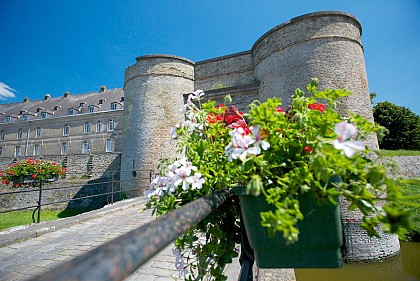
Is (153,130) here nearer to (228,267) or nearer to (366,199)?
(228,267)

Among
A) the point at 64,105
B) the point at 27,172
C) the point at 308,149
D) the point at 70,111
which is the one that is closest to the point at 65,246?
the point at 308,149

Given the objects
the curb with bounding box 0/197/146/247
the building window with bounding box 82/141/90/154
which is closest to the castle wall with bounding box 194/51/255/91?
the curb with bounding box 0/197/146/247

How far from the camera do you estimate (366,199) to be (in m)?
0.69

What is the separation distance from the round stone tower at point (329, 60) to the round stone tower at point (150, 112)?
20.5 ft

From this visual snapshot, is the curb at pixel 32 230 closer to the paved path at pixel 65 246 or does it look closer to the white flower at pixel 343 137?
the paved path at pixel 65 246

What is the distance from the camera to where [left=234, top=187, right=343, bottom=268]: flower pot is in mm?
797

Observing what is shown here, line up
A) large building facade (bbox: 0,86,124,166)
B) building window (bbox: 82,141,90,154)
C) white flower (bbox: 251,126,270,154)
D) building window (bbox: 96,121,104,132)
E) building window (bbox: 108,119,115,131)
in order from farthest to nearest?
1. building window (bbox: 82,141,90,154)
2. building window (bbox: 96,121,104,132)
3. large building facade (bbox: 0,86,124,166)
4. building window (bbox: 108,119,115,131)
5. white flower (bbox: 251,126,270,154)

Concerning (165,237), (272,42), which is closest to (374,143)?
(272,42)

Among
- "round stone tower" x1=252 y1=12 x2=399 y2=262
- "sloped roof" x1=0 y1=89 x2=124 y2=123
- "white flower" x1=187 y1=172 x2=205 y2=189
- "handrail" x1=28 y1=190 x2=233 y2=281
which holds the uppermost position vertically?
"sloped roof" x1=0 y1=89 x2=124 y2=123

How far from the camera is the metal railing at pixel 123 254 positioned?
260 millimetres

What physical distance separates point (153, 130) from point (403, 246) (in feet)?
47.7

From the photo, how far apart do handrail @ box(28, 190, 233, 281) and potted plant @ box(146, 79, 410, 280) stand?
30cm

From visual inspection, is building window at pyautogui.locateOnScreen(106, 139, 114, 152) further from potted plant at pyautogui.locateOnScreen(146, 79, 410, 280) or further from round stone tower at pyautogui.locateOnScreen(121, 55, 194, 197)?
potted plant at pyautogui.locateOnScreen(146, 79, 410, 280)

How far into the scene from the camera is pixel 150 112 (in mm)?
13555
